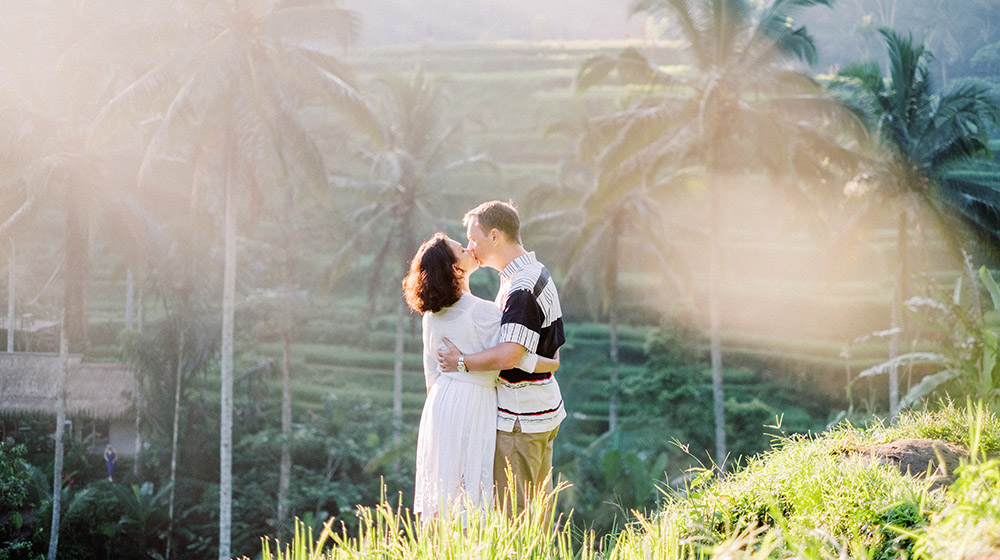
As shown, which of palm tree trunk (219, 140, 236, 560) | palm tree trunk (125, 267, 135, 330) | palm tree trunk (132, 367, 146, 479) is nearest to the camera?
palm tree trunk (219, 140, 236, 560)

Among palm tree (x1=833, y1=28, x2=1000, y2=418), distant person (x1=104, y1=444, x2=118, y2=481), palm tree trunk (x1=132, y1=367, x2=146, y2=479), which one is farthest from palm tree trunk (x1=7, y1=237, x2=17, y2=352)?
palm tree (x1=833, y1=28, x2=1000, y2=418)

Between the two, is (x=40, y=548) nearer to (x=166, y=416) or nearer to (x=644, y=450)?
(x=166, y=416)

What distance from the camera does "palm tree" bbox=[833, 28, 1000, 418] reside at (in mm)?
14695

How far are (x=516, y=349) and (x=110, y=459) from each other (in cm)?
1660

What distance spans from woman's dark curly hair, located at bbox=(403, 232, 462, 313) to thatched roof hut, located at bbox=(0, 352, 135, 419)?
13809 millimetres

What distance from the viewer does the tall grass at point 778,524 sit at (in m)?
2.17

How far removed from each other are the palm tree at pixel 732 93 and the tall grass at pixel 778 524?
11609 millimetres

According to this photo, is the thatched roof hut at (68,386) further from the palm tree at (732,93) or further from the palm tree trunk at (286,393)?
the palm tree at (732,93)

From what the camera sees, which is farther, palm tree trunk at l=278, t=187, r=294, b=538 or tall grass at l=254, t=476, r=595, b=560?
palm tree trunk at l=278, t=187, r=294, b=538

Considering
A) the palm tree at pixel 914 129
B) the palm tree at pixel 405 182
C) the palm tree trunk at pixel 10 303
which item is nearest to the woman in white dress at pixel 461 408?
the palm tree at pixel 914 129

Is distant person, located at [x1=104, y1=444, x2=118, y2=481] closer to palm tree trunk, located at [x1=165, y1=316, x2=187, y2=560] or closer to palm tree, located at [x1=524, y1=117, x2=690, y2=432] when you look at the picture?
palm tree trunk, located at [x1=165, y1=316, x2=187, y2=560]

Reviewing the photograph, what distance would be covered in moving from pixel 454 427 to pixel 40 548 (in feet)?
46.6

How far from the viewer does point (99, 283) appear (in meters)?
20.6

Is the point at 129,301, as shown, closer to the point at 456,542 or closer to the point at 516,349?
the point at 516,349
